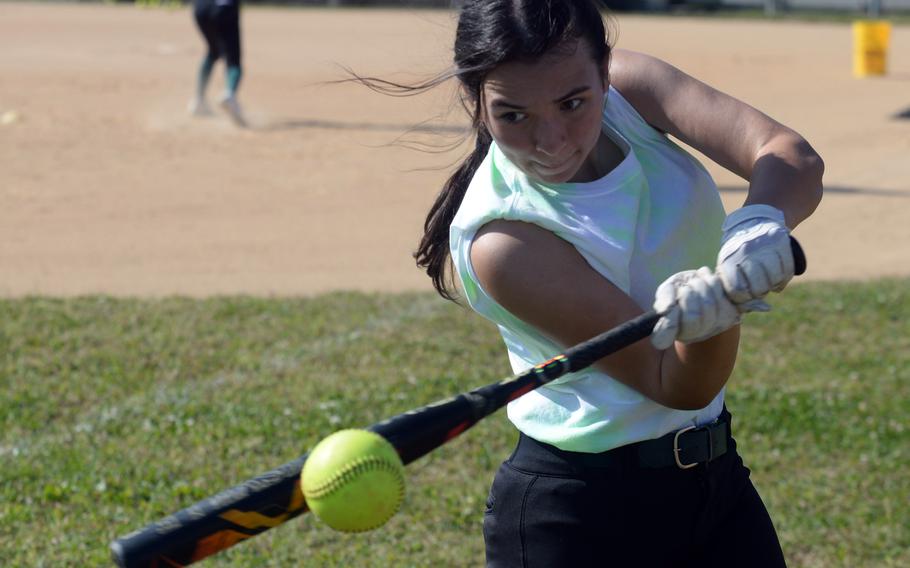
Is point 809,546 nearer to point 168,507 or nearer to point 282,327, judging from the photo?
point 168,507

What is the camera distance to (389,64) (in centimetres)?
1781

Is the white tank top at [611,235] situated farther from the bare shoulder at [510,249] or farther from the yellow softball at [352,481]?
the yellow softball at [352,481]

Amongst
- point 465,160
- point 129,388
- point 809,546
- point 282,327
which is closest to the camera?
point 465,160

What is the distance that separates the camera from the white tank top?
230cm

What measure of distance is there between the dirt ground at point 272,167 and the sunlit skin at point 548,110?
0.43m

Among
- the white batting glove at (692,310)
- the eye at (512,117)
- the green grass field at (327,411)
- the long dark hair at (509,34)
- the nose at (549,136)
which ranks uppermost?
the long dark hair at (509,34)

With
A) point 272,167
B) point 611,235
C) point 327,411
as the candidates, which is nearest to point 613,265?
point 611,235

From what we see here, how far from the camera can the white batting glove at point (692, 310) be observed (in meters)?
2.13

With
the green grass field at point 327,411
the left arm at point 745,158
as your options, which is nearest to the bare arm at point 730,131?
the left arm at point 745,158

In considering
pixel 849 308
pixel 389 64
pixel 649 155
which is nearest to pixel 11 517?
pixel 649 155

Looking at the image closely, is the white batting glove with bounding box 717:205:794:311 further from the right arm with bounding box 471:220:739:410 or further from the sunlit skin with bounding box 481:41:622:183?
the sunlit skin with bounding box 481:41:622:183

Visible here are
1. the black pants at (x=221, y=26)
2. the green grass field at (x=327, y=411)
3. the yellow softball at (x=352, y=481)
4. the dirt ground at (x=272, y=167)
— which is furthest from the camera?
the black pants at (x=221, y=26)

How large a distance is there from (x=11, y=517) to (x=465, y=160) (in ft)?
8.89

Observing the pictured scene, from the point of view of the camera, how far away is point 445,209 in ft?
8.81
